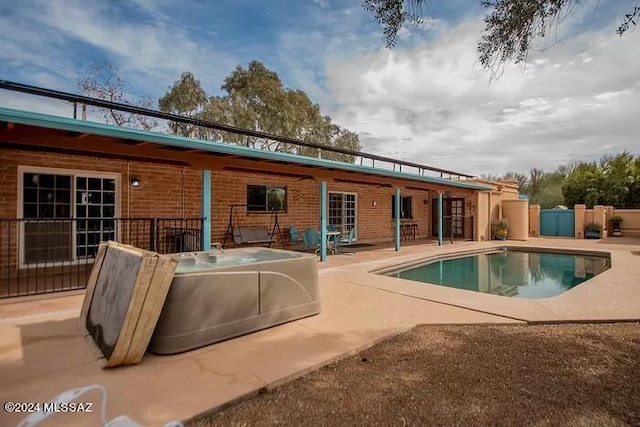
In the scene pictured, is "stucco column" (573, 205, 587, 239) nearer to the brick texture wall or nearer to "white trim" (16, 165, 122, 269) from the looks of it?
the brick texture wall

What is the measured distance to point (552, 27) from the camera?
389 centimetres

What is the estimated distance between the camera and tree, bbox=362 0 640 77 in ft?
12.3

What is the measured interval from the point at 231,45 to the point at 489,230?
14.4 meters

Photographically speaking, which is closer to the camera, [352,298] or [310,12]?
[352,298]

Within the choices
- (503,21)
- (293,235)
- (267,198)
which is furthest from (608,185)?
(503,21)

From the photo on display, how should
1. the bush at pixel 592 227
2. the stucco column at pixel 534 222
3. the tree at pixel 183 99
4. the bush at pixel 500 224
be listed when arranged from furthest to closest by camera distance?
the stucco column at pixel 534 222, the tree at pixel 183 99, the bush at pixel 592 227, the bush at pixel 500 224

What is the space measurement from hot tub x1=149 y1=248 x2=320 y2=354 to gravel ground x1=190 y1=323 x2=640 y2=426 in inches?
47.4

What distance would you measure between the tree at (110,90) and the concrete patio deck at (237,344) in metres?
15.2

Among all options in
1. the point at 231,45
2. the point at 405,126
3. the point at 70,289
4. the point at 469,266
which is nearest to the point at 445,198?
the point at 405,126

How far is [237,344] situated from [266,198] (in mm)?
7781

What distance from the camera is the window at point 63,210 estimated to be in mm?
7207

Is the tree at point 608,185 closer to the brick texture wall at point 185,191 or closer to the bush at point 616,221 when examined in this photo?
the bush at point 616,221

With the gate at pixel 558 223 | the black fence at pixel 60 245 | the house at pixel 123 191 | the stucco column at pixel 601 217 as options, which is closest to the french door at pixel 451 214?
the gate at pixel 558 223

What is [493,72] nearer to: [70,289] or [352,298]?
[352,298]
